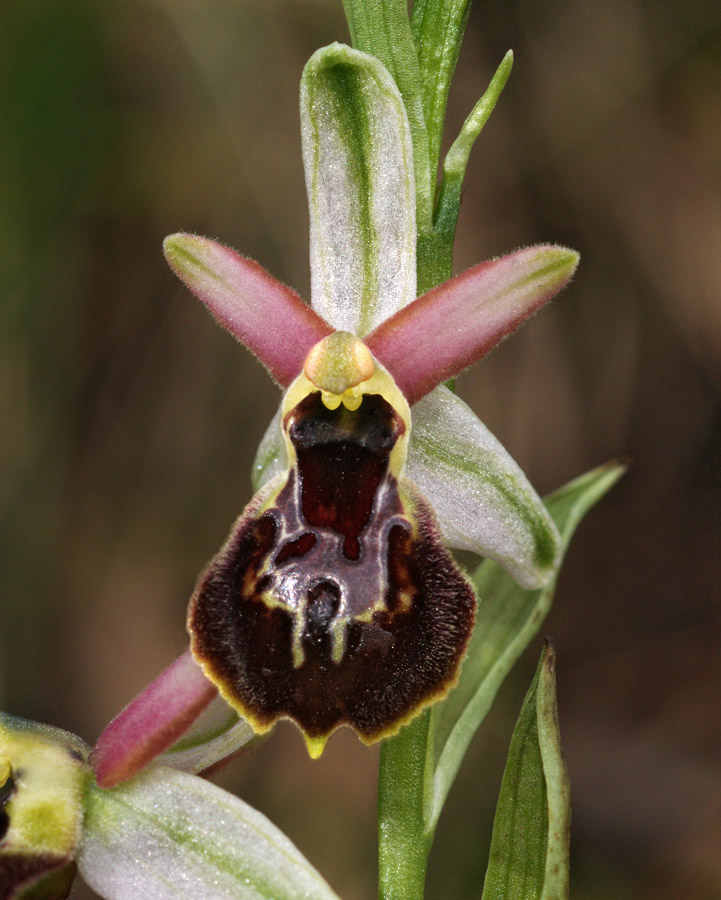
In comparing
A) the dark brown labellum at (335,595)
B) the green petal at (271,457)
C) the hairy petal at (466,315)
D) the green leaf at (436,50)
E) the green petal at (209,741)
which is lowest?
the green petal at (209,741)

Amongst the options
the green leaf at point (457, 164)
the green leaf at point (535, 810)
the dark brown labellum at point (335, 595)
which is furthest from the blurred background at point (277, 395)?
the dark brown labellum at point (335, 595)

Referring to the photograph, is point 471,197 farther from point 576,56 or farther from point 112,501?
point 112,501

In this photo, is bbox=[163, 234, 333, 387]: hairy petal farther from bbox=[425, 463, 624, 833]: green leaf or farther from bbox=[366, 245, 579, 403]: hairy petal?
bbox=[425, 463, 624, 833]: green leaf

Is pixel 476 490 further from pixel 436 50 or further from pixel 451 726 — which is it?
pixel 436 50

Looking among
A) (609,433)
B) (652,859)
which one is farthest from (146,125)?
(652,859)

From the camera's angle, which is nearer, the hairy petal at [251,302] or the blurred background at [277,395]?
the hairy petal at [251,302]

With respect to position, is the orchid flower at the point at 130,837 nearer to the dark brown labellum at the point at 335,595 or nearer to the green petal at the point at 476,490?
the dark brown labellum at the point at 335,595

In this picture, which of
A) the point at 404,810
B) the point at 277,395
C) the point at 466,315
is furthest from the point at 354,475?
the point at 277,395
